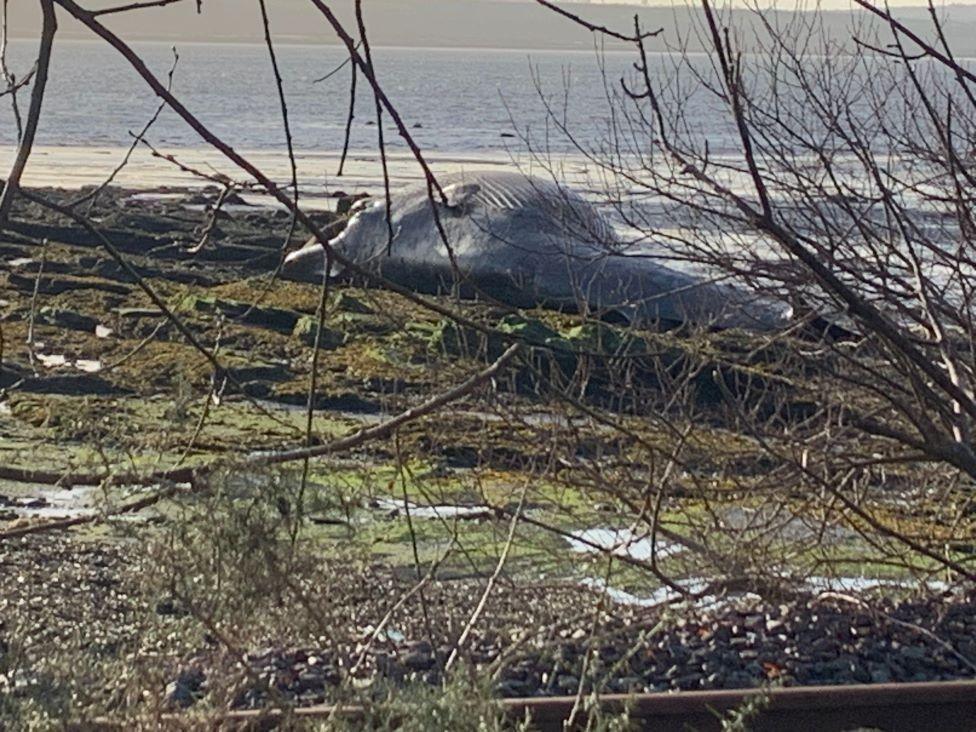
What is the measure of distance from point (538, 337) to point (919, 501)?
580 centimetres

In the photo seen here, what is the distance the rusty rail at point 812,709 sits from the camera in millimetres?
4566

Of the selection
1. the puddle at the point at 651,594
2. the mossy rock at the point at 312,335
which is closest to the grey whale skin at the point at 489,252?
the mossy rock at the point at 312,335

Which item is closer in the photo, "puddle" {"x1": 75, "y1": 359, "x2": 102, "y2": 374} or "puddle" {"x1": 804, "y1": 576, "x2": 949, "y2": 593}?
"puddle" {"x1": 804, "y1": 576, "x2": 949, "y2": 593}

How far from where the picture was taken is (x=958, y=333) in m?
6.93

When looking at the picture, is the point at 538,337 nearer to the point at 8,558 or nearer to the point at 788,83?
the point at 788,83

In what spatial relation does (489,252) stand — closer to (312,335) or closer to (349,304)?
(349,304)

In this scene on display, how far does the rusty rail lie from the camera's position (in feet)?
15.0

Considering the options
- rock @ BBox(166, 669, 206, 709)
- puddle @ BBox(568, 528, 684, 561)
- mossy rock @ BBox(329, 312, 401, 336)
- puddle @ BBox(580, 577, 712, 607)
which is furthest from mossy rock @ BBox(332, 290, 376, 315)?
rock @ BBox(166, 669, 206, 709)

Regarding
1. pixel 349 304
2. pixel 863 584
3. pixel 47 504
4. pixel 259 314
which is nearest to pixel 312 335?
pixel 259 314

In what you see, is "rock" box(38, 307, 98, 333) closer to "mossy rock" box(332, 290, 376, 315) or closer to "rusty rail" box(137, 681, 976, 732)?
"mossy rock" box(332, 290, 376, 315)

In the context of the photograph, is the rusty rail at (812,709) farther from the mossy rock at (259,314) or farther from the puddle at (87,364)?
the mossy rock at (259,314)

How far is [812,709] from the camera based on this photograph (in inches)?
185

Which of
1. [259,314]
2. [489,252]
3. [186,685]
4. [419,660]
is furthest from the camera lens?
[489,252]

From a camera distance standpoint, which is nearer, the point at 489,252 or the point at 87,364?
the point at 87,364
